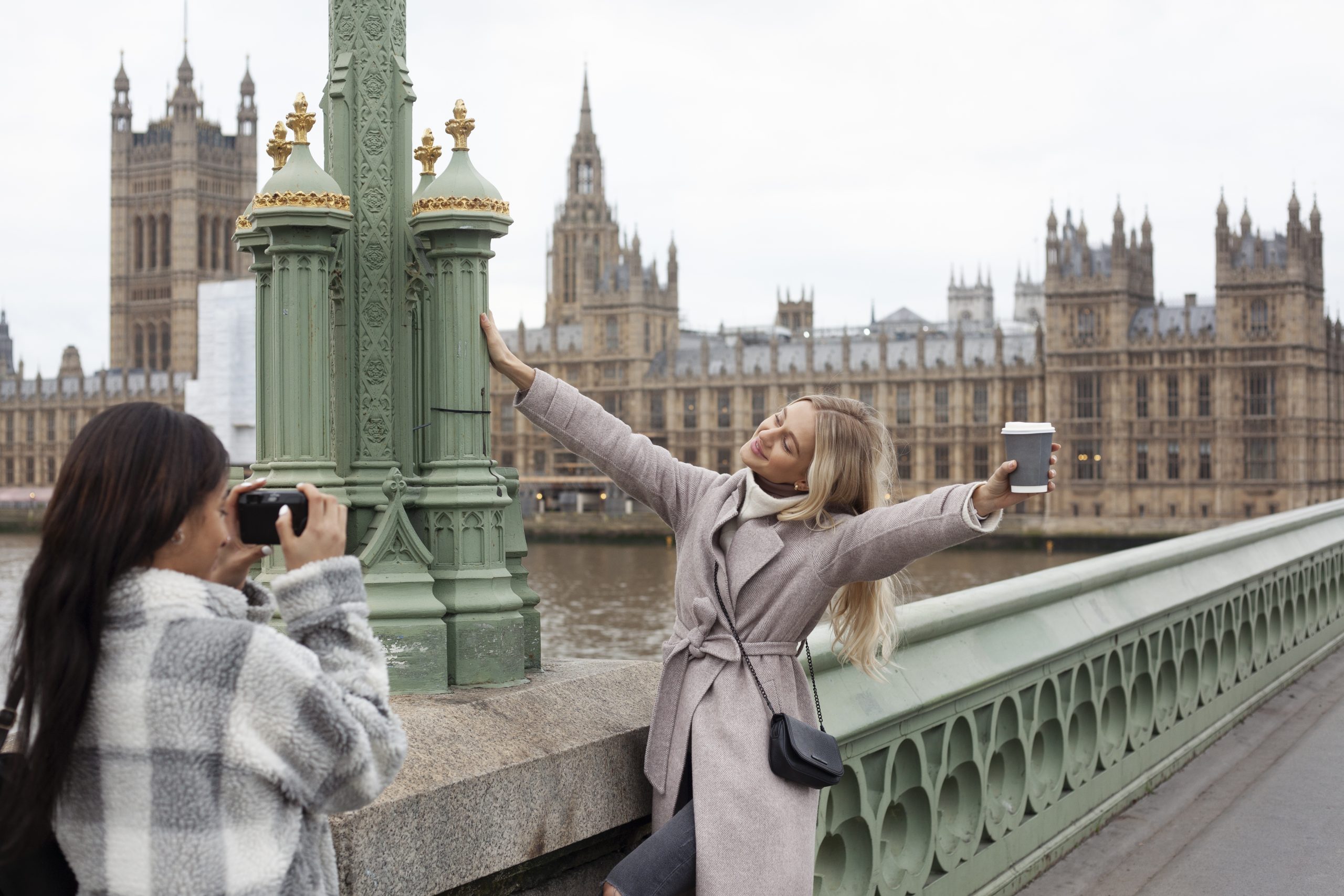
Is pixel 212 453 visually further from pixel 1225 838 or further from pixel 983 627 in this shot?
pixel 1225 838

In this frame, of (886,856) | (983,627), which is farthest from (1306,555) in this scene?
(886,856)

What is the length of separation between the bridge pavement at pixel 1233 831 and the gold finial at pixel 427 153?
6.16 feet

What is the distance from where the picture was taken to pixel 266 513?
1443mm

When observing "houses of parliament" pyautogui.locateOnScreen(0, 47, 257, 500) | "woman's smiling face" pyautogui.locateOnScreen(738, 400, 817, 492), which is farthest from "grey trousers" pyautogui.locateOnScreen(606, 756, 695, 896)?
"houses of parliament" pyautogui.locateOnScreen(0, 47, 257, 500)

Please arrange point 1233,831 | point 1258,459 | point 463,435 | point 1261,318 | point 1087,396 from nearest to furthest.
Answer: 1. point 463,435
2. point 1233,831
3. point 1258,459
4. point 1261,318
5. point 1087,396

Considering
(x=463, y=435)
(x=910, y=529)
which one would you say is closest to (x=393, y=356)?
(x=463, y=435)

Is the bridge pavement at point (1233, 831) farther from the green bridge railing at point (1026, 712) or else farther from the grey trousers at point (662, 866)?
the grey trousers at point (662, 866)

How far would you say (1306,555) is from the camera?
570cm

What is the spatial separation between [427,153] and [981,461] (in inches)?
1809

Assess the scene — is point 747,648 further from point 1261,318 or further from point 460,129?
point 1261,318

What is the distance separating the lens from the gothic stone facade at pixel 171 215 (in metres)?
68.2

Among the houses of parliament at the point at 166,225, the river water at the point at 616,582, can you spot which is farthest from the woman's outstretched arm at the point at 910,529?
the houses of parliament at the point at 166,225

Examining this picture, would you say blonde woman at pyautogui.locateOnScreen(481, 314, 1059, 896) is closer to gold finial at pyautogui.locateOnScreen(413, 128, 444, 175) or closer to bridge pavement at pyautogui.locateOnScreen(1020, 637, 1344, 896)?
gold finial at pyautogui.locateOnScreen(413, 128, 444, 175)

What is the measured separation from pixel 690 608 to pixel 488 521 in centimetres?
62
